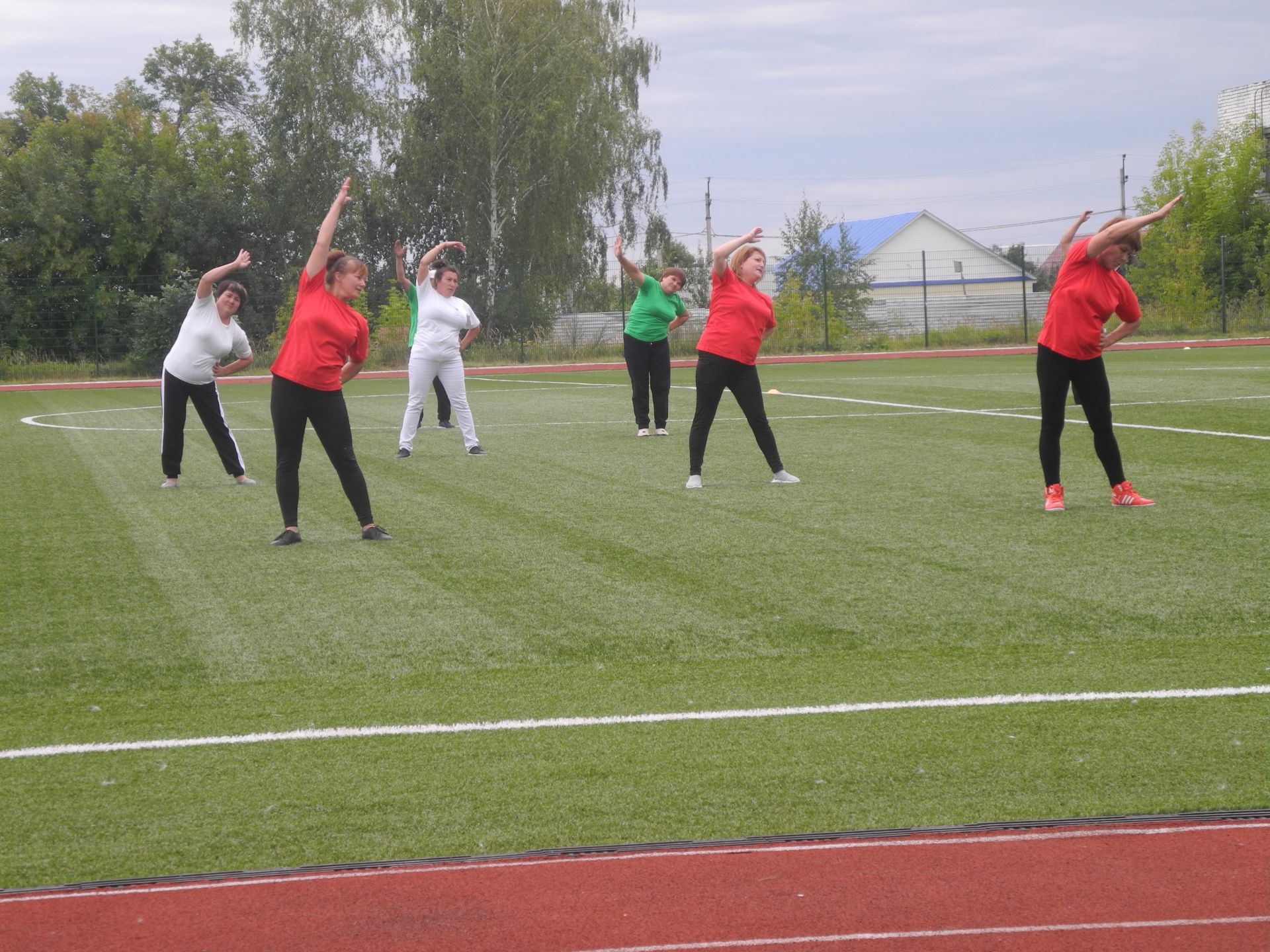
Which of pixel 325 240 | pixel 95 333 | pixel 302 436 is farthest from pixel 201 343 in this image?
pixel 95 333

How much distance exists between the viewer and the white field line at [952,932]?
10.3 ft

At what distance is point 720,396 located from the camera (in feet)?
36.2

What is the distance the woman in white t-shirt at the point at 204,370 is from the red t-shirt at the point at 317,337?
9.76 feet

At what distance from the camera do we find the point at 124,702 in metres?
5.29

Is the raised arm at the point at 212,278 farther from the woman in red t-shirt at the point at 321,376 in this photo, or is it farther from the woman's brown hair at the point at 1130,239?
the woman's brown hair at the point at 1130,239

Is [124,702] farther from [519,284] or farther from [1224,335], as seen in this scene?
[1224,335]

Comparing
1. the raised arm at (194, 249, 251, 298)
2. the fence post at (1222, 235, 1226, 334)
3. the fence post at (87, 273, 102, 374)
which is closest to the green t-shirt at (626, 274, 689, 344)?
the raised arm at (194, 249, 251, 298)

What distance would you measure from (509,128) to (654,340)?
3276 cm

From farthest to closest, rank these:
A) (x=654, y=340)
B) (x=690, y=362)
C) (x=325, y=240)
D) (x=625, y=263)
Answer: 1. (x=690, y=362)
2. (x=654, y=340)
3. (x=625, y=263)
4. (x=325, y=240)

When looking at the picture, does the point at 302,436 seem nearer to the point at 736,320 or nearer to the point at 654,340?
the point at 736,320

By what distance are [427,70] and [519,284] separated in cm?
956

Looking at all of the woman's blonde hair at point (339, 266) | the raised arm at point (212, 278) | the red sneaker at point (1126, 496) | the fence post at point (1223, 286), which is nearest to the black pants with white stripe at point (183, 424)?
the raised arm at point (212, 278)

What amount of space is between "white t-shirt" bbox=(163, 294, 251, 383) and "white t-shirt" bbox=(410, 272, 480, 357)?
7.54ft

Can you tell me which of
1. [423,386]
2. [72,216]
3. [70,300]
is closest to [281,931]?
[423,386]
